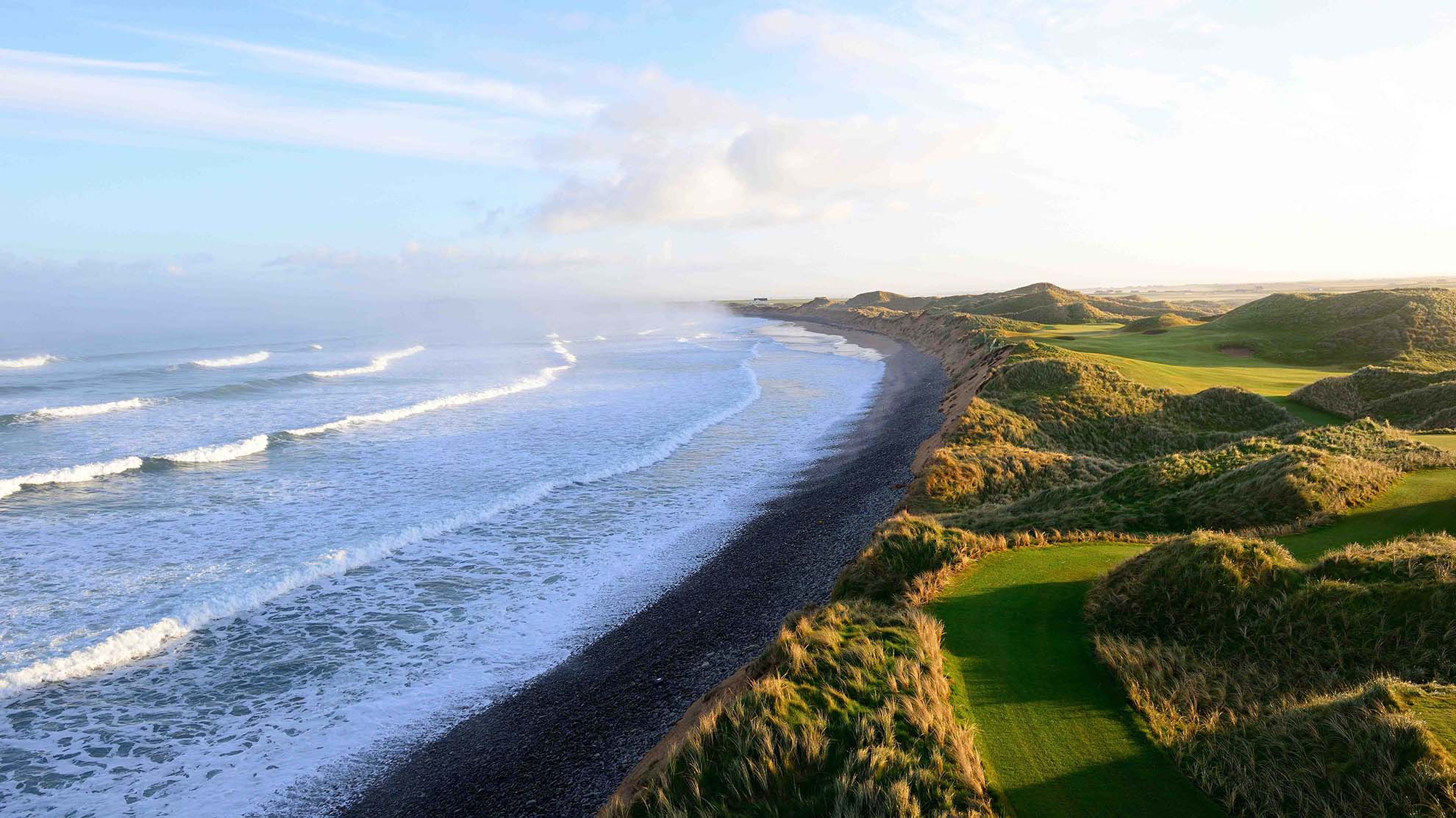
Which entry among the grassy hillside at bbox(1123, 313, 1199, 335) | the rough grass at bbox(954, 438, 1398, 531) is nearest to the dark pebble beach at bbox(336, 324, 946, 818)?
the rough grass at bbox(954, 438, 1398, 531)

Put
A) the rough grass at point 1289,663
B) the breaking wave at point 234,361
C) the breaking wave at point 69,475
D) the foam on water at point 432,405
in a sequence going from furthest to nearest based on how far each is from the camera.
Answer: the breaking wave at point 234,361
the foam on water at point 432,405
the breaking wave at point 69,475
the rough grass at point 1289,663

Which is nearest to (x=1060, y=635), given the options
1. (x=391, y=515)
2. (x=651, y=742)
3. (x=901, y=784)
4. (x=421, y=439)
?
(x=901, y=784)

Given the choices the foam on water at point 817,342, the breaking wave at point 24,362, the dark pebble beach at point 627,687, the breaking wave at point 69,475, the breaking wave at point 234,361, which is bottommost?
the dark pebble beach at point 627,687

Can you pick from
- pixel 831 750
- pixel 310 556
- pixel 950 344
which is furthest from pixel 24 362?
pixel 831 750

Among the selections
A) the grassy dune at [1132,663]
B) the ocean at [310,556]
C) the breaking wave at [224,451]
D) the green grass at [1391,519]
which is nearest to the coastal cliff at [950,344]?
the ocean at [310,556]

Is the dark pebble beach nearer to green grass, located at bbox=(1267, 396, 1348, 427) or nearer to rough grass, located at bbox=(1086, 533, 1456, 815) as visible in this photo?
rough grass, located at bbox=(1086, 533, 1456, 815)

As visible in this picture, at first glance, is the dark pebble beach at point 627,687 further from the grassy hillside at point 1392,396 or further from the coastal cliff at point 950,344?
the grassy hillside at point 1392,396
